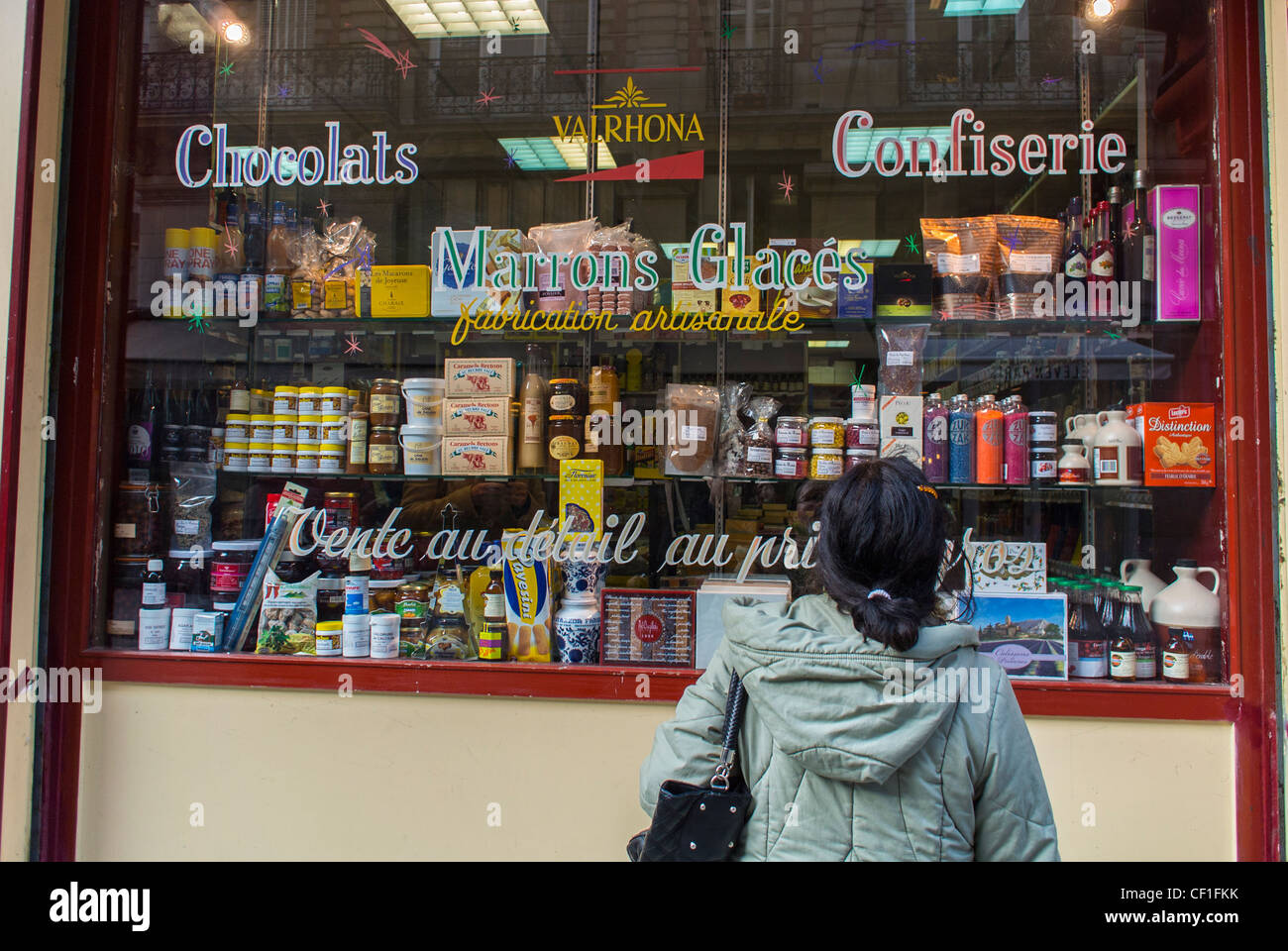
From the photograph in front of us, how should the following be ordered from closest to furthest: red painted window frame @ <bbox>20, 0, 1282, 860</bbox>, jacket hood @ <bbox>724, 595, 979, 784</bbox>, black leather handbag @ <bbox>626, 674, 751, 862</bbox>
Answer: jacket hood @ <bbox>724, 595, 979, 784</bbox> < black leather handbag @ <bbox>626, 674, 751, 862</bbox> < red painted window frame @ <bbox>20, 0, 1282, 860</bbox>

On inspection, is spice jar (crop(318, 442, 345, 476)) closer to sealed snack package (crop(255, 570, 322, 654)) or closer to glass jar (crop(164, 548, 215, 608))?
sealed snack package (crop(255, 570, 322, 654))

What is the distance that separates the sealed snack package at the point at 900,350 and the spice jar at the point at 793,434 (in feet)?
1.02

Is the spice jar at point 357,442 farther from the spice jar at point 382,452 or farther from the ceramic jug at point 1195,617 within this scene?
the ceramic jug at point 1195,617

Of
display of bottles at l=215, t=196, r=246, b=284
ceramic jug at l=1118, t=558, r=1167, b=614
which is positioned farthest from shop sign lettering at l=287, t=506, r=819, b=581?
ceramic jug at l=1118, t=558, r=1167, b=614

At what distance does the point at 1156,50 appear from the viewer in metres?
2.89

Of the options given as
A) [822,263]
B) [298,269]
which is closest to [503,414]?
[298,269]

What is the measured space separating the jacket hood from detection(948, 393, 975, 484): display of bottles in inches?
63.5

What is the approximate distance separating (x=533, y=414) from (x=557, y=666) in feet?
2.90

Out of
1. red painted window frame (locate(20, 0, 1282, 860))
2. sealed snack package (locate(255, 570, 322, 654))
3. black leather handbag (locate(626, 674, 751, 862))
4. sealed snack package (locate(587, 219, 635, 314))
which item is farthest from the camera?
sealed snack package (locate(587, 219, 635, 314))

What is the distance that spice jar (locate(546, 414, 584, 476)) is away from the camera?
299 centimetres

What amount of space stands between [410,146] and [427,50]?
682 millimetres

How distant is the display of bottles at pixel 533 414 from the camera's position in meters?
2.99

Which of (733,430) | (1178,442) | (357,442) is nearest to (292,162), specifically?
(357,442)
